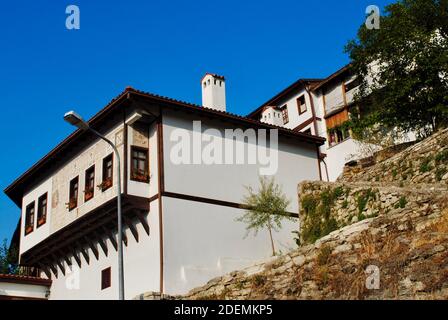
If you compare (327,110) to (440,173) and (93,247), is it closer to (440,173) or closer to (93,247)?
(93,247)

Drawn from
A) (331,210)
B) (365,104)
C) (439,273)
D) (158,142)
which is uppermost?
(365,104)

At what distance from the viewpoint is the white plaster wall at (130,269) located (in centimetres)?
2089

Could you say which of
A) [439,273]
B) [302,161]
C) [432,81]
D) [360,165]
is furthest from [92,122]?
[439,273]

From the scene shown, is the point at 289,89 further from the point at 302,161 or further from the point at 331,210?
the point at 331,210

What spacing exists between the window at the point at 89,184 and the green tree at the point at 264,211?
5.79 metres

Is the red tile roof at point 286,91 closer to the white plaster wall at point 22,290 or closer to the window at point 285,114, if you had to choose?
the window at point 285,114

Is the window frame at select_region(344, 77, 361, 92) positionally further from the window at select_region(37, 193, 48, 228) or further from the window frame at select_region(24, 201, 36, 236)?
the window frame at select_region(24, 201, 36, 236)

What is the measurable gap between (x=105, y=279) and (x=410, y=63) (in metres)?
14.6

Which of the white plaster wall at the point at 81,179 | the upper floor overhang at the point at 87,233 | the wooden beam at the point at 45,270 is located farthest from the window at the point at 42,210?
the wooden beam at the point at 45,270

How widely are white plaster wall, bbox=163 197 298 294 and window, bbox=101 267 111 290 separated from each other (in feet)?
11.4

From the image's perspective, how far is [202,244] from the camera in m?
21.9

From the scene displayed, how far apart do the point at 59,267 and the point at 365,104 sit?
1637cm

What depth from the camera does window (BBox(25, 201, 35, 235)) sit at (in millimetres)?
28359
